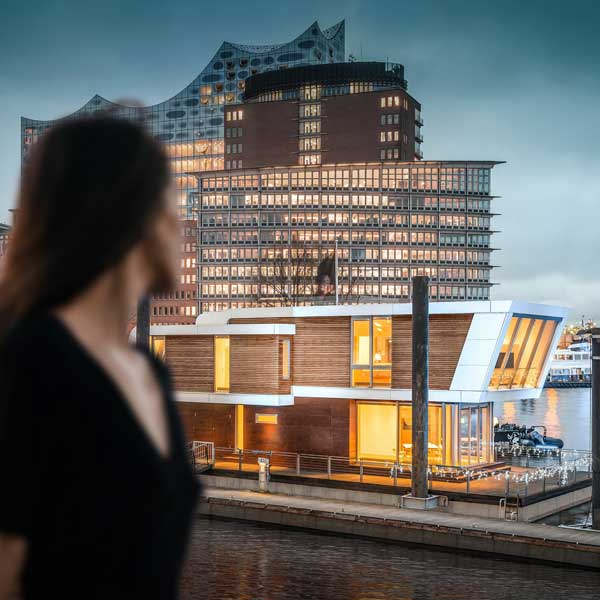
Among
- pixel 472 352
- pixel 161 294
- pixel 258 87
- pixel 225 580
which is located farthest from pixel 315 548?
pixel 258 87

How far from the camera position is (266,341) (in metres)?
30.1

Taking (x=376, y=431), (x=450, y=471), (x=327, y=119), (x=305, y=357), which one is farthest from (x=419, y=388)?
(x=327, y=119)

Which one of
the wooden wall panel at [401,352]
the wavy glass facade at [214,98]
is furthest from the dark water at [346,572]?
the wavy glass facade at [214,98]

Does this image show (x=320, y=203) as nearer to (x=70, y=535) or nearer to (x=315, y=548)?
(x=315, y=548)

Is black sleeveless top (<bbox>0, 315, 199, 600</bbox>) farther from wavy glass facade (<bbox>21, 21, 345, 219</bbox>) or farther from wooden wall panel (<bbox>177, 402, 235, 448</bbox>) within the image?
wavy glass facade (<bbox>21, 21, 345, 219</bbox>)

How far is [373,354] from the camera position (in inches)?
1148

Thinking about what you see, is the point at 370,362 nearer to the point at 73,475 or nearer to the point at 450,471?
the point at 450,471

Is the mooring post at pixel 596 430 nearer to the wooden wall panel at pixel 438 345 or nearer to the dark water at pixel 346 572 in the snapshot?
the dark water at pixel 346 572

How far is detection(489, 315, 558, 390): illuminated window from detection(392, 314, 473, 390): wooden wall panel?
1622 millimetres

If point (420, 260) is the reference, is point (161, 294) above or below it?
below

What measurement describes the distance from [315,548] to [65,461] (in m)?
21.0

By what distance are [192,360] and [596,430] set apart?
14364mm

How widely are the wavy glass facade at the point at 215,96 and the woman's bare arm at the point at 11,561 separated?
16735cm

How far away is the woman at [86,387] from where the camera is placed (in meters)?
1.41
